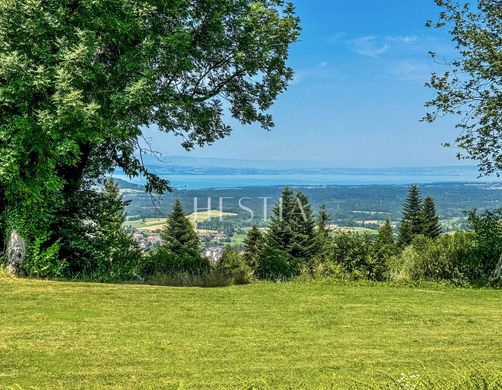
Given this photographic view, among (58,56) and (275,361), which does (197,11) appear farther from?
(275,361)

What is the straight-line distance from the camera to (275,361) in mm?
5559

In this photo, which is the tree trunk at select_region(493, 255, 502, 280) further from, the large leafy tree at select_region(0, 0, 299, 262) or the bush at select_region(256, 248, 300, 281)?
the large leafy tree at select_region(0, 0, 299, 262)

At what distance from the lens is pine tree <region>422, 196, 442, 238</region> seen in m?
59.7

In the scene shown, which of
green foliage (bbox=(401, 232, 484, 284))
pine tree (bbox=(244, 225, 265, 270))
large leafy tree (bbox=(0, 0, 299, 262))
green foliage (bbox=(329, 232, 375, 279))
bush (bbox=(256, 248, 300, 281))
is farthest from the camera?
pine tree (bbox=(244, 225, 265, 270))

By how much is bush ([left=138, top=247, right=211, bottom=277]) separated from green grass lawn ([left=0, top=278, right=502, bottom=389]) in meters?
2.45

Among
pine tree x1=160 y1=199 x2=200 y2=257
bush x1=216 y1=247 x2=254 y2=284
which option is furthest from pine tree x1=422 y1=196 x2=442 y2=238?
bush x1=216 y1=247 x2=254 y2=284

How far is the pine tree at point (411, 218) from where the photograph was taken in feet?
195

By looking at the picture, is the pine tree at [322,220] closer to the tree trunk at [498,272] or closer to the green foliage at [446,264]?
the green foliage at [446,264]

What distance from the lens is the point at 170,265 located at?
12805 mm

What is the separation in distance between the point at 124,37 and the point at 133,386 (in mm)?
7805

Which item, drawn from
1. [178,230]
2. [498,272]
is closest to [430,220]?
[178,230]

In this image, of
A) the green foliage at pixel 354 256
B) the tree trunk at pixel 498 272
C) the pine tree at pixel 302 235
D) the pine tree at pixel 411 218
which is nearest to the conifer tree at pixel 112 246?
the green foliage at pixel 354 256

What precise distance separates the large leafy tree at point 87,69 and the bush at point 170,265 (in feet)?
7.61

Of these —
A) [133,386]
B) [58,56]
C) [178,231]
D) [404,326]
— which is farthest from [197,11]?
[178,231]
